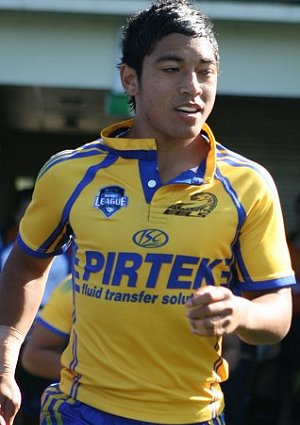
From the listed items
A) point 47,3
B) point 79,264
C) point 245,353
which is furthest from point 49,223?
point 47,3

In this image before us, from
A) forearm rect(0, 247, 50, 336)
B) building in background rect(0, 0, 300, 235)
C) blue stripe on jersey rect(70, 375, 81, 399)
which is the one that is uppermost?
forearm rect(0, 247, 50, 336)

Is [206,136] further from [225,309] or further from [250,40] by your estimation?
[250,40]

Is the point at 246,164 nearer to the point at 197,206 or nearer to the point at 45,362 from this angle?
the point at 197,206

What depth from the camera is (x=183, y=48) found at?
366 centimetres

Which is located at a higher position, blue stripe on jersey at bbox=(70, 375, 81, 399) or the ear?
the ear

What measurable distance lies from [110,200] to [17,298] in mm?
568

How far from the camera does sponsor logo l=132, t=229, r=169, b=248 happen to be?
3.56 m

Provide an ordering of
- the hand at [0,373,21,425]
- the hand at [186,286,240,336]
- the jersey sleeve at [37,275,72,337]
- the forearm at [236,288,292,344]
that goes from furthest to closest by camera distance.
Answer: the jersey sleeve at [37,275,72,337] → the hand at [0,373,21,425] → the forearm at [236,288,292,344] → the hand at [186,286,240,336]

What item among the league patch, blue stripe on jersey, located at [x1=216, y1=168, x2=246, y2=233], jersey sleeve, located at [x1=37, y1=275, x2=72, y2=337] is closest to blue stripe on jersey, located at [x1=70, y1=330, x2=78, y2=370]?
the league patch

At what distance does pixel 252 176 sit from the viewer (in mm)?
3662

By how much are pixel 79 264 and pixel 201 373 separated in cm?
54

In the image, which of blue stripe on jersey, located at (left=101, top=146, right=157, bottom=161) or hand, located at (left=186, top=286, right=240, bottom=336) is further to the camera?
blue stripe on jersey, located at (left=101, top=146, right=157, bottom=161)

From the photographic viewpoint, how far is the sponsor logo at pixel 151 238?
3.56 meters

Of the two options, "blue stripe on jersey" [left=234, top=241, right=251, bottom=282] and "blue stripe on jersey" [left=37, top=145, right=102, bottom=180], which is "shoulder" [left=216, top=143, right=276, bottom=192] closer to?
"blue stripe on jersey" [left=234, top=241, right=251, bottom=282]
